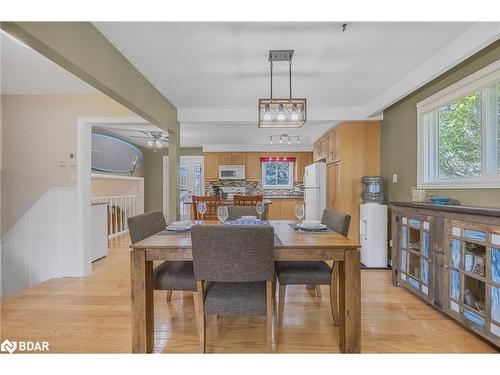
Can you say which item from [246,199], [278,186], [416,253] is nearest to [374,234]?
[416,253]

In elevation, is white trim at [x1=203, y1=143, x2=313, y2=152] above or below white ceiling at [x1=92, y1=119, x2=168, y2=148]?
below

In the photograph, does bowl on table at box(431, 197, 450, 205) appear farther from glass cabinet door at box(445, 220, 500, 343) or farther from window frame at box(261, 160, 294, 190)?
window frame at box(261, 160, 294, 190)

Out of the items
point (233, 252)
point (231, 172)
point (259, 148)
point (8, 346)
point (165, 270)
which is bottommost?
point (8, 346)

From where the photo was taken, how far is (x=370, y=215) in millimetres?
3424

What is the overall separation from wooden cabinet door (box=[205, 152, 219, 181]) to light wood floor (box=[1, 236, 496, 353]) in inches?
160

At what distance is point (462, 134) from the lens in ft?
7.86

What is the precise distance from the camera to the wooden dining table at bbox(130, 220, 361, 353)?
5.30 feet

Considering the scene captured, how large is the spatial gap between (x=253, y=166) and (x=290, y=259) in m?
5.18

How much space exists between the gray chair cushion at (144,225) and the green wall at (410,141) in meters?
2.64

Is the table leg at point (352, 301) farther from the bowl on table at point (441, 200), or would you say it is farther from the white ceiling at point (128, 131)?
the white ceiling at point (128, 131)

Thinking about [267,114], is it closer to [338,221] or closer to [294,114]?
[294,114]

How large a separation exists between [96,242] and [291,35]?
3717 mm

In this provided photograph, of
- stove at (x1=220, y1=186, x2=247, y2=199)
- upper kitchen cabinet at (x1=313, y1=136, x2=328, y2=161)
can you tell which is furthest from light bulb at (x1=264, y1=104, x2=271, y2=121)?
stove at (x1=220, y1=186, x2=247, y2=199)
